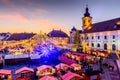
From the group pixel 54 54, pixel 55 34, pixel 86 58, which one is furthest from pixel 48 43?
pixel 55 34

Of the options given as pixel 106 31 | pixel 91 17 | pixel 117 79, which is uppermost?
pixel 91 17

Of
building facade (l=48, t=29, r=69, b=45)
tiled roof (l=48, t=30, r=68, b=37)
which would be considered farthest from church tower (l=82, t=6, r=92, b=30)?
tiled roof (l=48, t=30, r=68, b=37)

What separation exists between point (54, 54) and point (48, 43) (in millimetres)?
12157

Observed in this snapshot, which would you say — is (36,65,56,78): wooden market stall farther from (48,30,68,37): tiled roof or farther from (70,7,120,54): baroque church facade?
(48,30,68,37): tiled roof

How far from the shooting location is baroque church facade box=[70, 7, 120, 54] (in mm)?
45031

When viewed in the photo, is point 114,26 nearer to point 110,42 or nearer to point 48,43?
point 110,42

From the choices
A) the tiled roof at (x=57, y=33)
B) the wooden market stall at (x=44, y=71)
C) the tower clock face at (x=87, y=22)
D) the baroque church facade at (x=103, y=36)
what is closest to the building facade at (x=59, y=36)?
the tiled roof at (x=57, y=33)

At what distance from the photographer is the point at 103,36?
50.4m

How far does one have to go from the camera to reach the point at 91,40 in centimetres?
5747

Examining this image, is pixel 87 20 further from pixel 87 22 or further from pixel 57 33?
pixel 57 33

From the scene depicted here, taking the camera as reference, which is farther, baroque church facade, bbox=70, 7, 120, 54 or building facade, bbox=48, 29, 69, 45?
building facade, bbox=48, 29, 69, 45

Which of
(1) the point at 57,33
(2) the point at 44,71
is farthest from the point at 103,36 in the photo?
(1) the point at 57,33

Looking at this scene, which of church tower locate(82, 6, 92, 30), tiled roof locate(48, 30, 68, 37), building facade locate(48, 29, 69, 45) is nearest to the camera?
church tower locate(82, 6, 92, 30)

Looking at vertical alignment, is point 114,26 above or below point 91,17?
below
